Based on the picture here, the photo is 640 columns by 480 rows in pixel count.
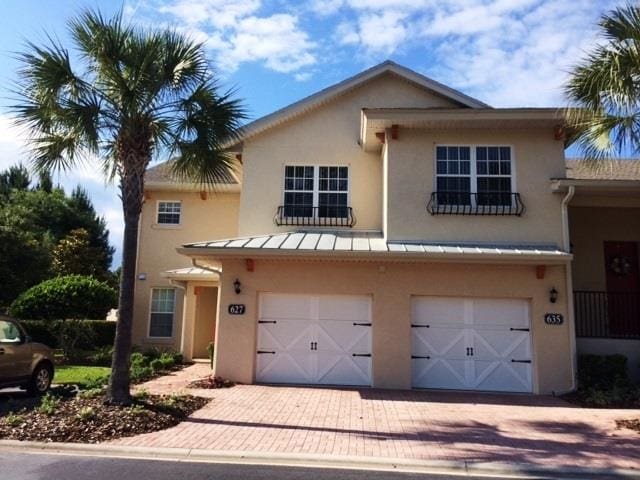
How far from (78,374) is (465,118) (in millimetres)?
12366

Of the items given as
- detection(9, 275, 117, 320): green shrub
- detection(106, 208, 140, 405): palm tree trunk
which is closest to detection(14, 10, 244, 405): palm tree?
detection(106, 208, 140, 405): palm tree trunk

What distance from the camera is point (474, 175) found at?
45.2 ft

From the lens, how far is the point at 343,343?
43.4ft

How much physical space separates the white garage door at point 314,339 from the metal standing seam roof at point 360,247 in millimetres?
1347

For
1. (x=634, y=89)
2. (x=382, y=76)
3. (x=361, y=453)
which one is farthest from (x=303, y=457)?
(x=382, y=76)

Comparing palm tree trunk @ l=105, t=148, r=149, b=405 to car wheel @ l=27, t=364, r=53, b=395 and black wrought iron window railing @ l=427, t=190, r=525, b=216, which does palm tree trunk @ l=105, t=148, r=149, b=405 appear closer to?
car wheel @ l=27, t=364, r=53, b=395

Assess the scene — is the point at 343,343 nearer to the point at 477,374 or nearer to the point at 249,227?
the point at 477,374

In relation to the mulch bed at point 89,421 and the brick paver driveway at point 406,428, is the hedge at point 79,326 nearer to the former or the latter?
the brick paver driveway at point 406,428

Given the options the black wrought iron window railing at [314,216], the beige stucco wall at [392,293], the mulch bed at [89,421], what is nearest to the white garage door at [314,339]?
the beige stucco wall at [392,293]

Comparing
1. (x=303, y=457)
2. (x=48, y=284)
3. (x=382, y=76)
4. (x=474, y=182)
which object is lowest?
(x=303, y=457)

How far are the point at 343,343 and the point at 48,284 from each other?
10.9 metres

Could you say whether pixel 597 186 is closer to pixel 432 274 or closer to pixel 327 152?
pixel 432 274

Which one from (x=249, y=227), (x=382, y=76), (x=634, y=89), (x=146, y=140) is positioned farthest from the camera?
(x=382, y=76)

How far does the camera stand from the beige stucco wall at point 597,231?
15945 mm
